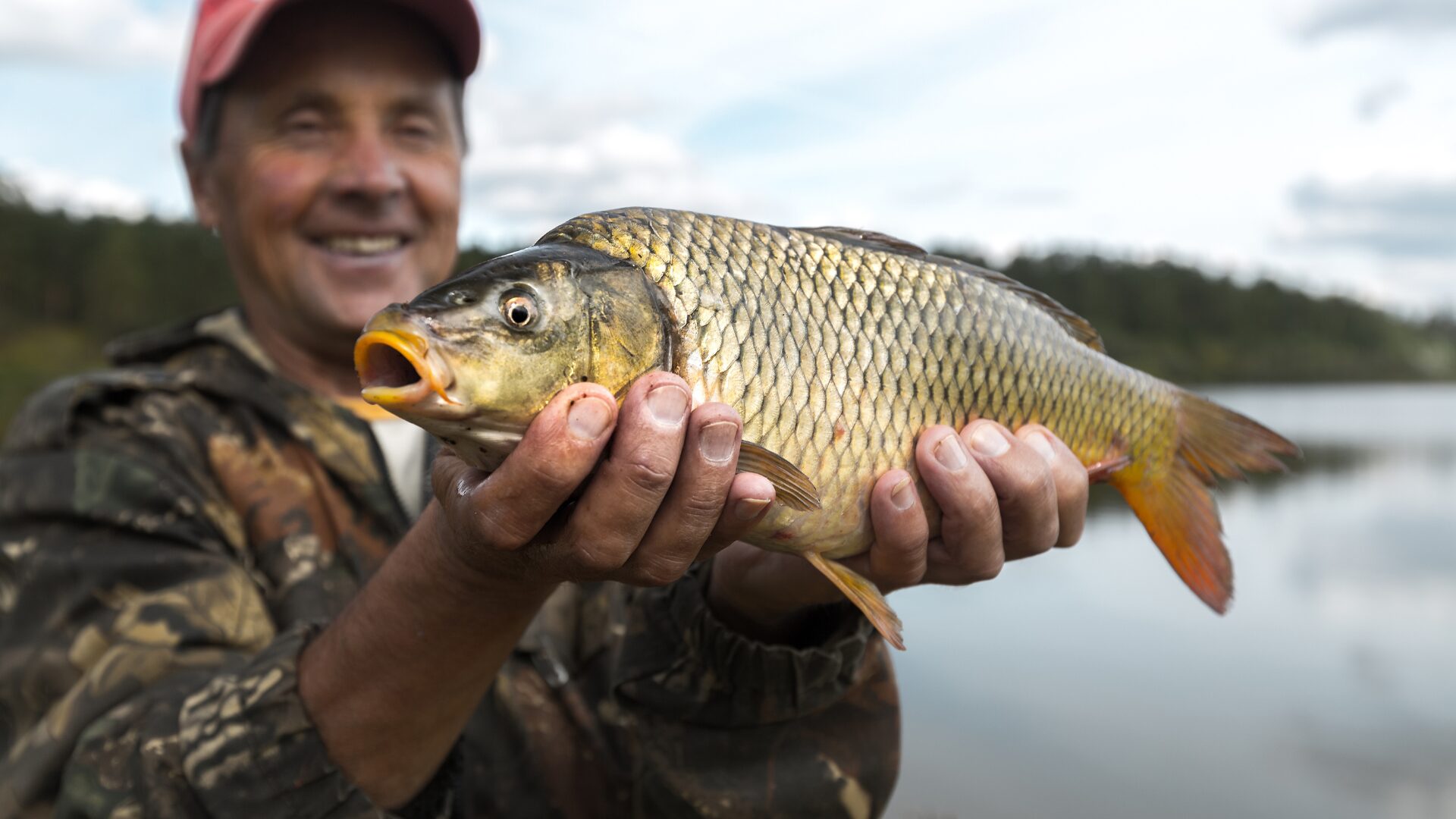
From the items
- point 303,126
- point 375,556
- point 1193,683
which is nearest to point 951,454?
point 375,556

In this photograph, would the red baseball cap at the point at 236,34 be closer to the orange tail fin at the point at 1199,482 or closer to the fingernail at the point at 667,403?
the fingernail at the point at 667,403

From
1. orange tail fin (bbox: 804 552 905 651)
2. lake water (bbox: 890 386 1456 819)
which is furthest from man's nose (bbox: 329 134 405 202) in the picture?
lake water (bbox: 890 386 1456 819)

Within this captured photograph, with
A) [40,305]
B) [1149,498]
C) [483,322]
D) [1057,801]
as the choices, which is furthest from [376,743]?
[40,305]

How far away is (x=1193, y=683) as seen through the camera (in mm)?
7344

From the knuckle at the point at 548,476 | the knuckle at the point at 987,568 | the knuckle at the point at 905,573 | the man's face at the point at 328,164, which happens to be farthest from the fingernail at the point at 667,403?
the man's face at the point at 328,164

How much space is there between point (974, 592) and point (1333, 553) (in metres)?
4.54

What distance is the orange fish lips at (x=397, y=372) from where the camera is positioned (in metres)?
0.94

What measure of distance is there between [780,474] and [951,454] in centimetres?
26

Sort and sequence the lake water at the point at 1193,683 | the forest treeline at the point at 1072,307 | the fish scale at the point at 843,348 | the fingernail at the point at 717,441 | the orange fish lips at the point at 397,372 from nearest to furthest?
the orange fish lips at the point at 397,372 < the fingernail at the point at 717,441 < the fish scale at the point at 843,348 < the lake water at the point at 1193,683 < the forest treeline at the point at 1072,307

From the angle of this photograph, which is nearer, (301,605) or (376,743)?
(376,743)

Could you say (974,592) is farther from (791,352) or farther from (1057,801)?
(791,352)

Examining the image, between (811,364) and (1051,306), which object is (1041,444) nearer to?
(1051,306)

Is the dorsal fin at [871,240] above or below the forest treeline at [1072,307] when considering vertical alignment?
above

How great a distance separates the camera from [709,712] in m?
1.71
